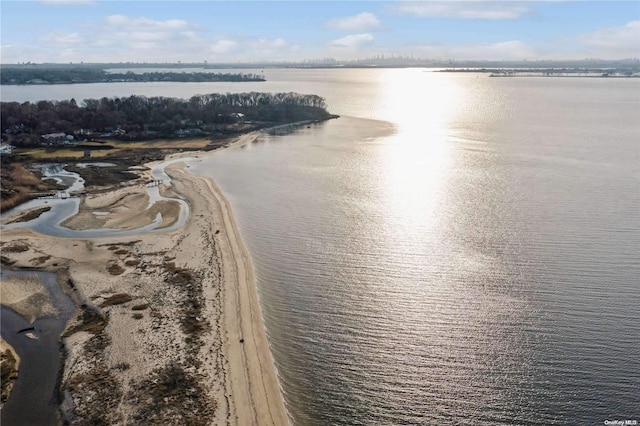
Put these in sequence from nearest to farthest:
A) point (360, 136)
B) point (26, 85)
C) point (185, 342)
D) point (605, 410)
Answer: point (605, 410)
point (185, 342)
point (360, 136)
point (26, 85)

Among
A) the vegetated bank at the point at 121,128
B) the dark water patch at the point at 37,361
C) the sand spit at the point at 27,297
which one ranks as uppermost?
the vegetated bank at the point at 121,128

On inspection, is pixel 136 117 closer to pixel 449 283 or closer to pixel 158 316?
pixel 158 316

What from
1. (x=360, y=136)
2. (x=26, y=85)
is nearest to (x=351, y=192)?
(x=360, y=136)

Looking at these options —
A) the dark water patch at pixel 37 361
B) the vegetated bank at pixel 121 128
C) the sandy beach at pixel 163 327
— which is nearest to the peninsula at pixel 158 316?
the sandy beach at pixel 163 327

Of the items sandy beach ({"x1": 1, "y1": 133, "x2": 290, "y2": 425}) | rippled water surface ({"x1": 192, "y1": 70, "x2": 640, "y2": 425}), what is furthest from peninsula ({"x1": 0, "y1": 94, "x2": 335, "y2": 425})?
rippled water surface ({"x1": 192, "y1": 70, "x2": 640, "y2": 425})

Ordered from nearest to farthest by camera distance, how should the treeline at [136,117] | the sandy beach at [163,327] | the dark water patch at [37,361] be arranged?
the dark water patch at [37,361] < the sandy beach at [163,327] < the treeline at [136,117]

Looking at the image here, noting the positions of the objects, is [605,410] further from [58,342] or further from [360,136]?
[360,136]

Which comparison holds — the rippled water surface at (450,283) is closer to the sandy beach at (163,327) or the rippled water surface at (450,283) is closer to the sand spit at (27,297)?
the sandy beach at (163,327)

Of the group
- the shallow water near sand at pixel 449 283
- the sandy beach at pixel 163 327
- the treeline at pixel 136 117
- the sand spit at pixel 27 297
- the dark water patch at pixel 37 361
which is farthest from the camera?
the treeline at pixel 136 117
